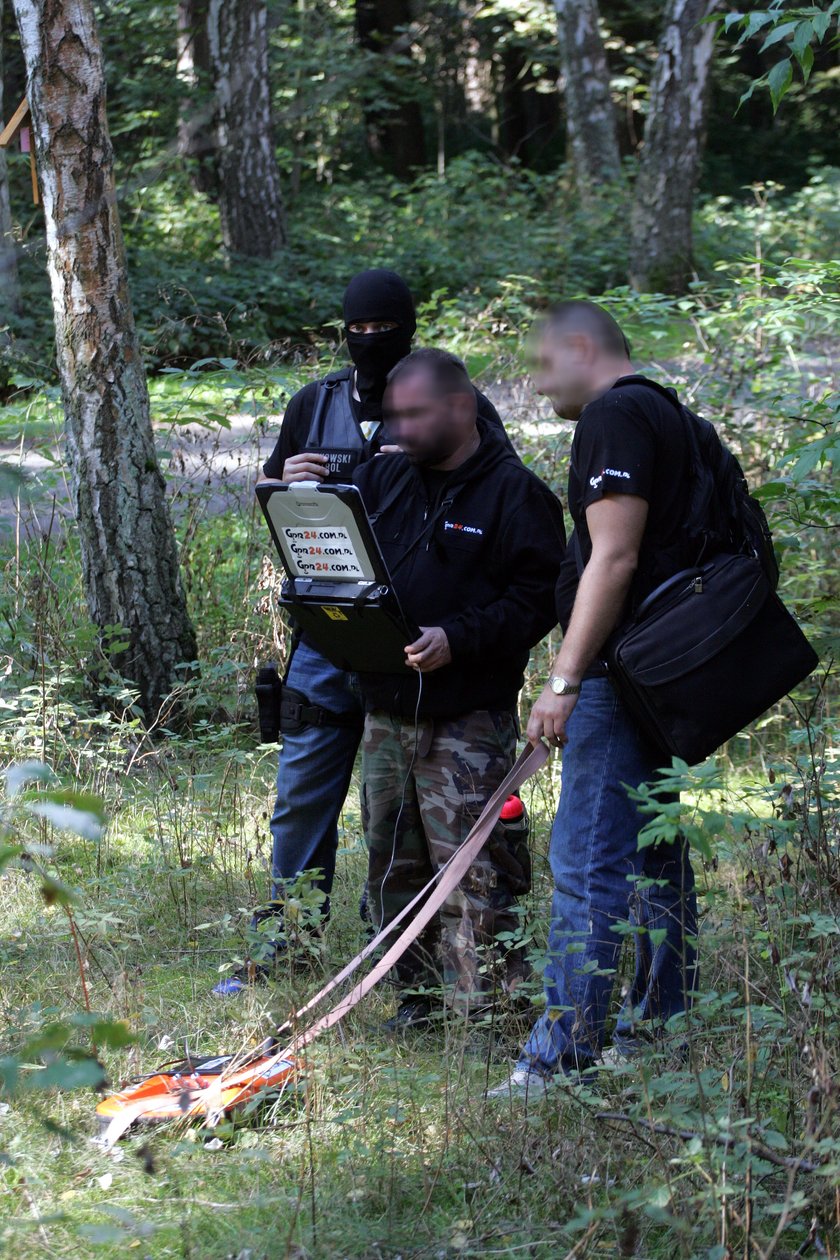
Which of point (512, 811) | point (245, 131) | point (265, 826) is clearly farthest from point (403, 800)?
point (245, 131)

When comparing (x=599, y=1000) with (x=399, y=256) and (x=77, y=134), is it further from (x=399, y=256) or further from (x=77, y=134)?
(x=399, y=256)

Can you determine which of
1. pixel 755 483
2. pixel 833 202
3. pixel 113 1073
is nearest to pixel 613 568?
pixel 113 1073

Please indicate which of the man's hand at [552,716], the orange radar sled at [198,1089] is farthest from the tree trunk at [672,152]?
the orange radar sled at [198,1089]

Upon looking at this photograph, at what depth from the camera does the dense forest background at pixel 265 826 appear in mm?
2480

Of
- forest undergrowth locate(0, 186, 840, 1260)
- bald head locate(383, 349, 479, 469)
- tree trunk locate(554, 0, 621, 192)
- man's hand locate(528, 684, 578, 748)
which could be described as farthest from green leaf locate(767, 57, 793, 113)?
tree trunk locate(554, 0, 621, 192)

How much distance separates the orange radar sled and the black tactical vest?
1707 mm

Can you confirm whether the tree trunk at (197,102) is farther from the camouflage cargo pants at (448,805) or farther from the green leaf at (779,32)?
the camouflage cargo pants at (448,805)

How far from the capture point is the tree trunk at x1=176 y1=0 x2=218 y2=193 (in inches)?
655

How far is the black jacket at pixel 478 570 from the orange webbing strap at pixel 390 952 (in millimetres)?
379

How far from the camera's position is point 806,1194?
2445 millimetres

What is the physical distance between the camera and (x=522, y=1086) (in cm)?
306

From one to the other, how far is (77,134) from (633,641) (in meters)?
4.09

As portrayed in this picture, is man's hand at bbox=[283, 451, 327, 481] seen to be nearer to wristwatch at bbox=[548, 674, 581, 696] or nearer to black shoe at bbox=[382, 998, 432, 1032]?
wristwatch at bbox=[548, 674, 581, 696]

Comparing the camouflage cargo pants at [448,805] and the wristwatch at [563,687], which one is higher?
the wristwatch at [563,687]
